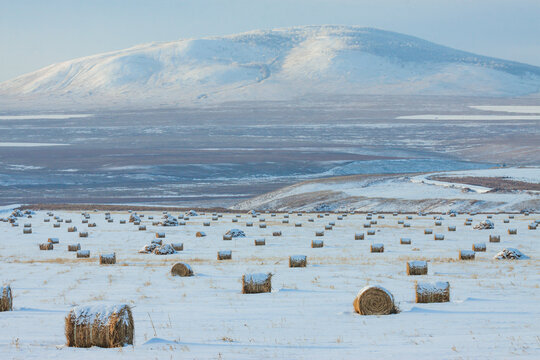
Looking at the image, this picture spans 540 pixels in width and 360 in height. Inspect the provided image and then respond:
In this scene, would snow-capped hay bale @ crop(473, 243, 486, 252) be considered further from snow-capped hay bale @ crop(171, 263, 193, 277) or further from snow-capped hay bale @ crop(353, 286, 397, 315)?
snow-capped hay bale @ crop(353, 286, 397, 315)

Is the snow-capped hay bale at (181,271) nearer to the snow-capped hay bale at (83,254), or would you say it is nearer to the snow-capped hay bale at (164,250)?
the snow-capped hay bale at (164,250)

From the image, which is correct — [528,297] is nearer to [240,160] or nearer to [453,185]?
[453,185]

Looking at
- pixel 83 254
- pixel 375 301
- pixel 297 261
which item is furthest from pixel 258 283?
pixel 83 254

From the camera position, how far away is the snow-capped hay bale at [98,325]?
9.27 meters

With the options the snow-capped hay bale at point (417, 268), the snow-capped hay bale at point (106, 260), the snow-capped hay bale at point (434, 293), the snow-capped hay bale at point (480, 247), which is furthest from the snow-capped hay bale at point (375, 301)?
the snow-capped hay bale at point (480, 247)

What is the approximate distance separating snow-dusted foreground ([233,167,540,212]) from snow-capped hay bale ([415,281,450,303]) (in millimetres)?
45153

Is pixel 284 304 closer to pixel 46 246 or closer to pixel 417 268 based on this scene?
pixel 417 268

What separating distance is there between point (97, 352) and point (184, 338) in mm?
1656

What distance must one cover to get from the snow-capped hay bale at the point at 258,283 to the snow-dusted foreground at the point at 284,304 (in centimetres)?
20

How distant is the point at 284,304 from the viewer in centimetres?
1353

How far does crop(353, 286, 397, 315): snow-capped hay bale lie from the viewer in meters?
11.5

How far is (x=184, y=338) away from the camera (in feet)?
34.8

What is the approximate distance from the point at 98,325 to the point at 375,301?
419 centimetres

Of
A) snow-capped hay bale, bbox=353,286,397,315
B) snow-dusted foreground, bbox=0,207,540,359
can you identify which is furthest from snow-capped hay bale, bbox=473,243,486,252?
snow-capped hay bale, bbox=353,286,397,315
